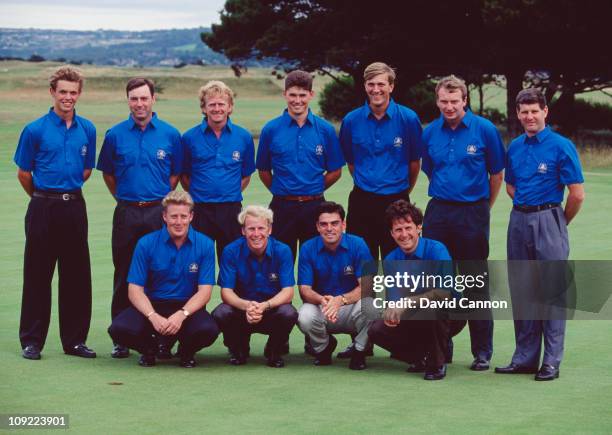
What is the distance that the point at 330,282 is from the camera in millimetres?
8625

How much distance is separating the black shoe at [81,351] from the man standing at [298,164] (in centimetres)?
161

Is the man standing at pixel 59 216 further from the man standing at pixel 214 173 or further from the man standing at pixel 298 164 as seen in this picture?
the man standing at pixel 298 164

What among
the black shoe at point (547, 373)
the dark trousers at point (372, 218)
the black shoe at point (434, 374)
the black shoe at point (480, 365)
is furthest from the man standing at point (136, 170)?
the black shoe at point (547, 373)

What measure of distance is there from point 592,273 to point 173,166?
5.21m

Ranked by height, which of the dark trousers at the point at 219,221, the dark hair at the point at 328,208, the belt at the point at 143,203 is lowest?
the dark trousers at the point at 219,221

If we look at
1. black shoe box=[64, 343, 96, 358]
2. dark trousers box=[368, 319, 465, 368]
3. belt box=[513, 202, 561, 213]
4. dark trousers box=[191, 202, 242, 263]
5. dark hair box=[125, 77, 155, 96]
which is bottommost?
black shoe box=[64, 343, 96, 358]

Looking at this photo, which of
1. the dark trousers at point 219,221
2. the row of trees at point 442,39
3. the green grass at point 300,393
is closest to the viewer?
the green grass at point 300,393

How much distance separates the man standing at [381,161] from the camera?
29.1ft

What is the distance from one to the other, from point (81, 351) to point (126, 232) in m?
0.90

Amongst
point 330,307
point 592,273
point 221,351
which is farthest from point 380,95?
point 592,273

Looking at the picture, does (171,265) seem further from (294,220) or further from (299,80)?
(299,80)

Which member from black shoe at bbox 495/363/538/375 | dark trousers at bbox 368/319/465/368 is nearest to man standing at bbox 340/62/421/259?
dark trousers at bbox 368/319/465/368

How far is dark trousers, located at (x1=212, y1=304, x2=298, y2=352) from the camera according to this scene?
8398 millimetres

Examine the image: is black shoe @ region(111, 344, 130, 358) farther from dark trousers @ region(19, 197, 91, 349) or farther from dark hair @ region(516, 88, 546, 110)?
dark hair @ region(516, 88, 546, 110)
